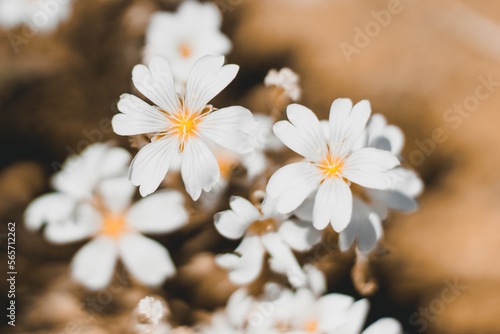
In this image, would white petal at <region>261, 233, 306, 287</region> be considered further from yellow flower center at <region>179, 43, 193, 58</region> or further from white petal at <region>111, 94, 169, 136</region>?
yellow flower center at <region>179, 43, 193, 58</region>

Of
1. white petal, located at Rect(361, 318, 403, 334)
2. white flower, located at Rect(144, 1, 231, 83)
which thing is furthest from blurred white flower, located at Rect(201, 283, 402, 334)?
white flower, located at Rect(144, 1, 231, 83)

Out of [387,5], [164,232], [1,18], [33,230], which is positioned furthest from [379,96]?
[1,18]

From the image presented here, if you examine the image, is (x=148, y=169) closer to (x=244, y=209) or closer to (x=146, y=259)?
(x=244, y=209)

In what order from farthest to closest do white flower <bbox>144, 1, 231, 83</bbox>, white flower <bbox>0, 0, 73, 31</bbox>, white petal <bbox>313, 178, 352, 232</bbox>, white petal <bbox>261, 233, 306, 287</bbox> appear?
1. white flower <bbox>0, 0, 73, 31</bbox>
2. white flower <bbox>144, 1, 231, 83</bbox>
3. white petal <bbox>261, 233, 306, 287</bbox>
4. white petal <bbox>313, 178, 352, 232</bbox>

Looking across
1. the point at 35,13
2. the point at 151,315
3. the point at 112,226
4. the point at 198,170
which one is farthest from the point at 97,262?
the point at 35,13

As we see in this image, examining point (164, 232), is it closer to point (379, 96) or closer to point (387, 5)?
point (379, 96)

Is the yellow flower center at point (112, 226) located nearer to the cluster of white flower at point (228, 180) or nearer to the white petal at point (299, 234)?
the cluster of white flower at point (228, 180)

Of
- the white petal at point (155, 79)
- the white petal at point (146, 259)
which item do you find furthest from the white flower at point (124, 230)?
the white petal at point (155, 79)
